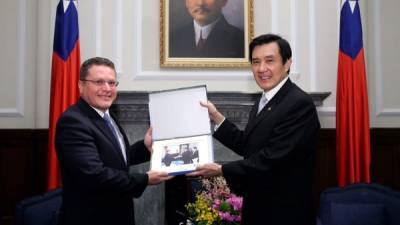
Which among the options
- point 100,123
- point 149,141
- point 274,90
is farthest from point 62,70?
point 274,90

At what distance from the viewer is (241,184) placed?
216 cm

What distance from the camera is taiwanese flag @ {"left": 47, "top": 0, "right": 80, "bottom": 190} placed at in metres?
3.95

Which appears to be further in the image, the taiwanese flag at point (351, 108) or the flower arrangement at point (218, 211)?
the taiwanese flag at point (351, 108)

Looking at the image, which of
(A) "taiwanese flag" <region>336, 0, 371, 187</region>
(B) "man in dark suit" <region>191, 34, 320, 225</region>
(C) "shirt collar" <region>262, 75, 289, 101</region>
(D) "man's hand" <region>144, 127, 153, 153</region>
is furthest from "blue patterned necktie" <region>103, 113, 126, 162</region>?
(A) "taiwanese flag" <region>336, 0, 371, 187</region>

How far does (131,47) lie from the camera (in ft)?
14.6

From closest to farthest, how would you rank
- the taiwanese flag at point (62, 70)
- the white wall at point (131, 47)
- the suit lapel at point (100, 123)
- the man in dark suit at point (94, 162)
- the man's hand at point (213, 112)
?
the man in dark suit at point (94, 162) → the suit lapel at point (100, 123) → the man's hand at point (213, 112) → the taiwanese flag at point (62, 70) → the white wall at point (131, 47)

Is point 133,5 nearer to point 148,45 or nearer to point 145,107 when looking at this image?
point 148,45

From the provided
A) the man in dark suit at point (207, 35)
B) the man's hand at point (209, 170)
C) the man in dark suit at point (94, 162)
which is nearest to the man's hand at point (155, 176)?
the man in dark suit at point (94, 162)

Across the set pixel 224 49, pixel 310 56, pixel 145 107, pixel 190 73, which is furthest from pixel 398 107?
pixel 145 107

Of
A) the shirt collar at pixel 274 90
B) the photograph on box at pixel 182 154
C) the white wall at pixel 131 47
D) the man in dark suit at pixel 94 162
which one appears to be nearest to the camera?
the man in dark suit at pixel 94 162

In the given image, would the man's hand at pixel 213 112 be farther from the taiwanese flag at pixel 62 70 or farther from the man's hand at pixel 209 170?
the taiwanese flag at pixel 62 70

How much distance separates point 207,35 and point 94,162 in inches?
111

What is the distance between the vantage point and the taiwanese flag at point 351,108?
402 cm

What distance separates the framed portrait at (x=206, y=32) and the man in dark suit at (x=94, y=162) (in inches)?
91.9
